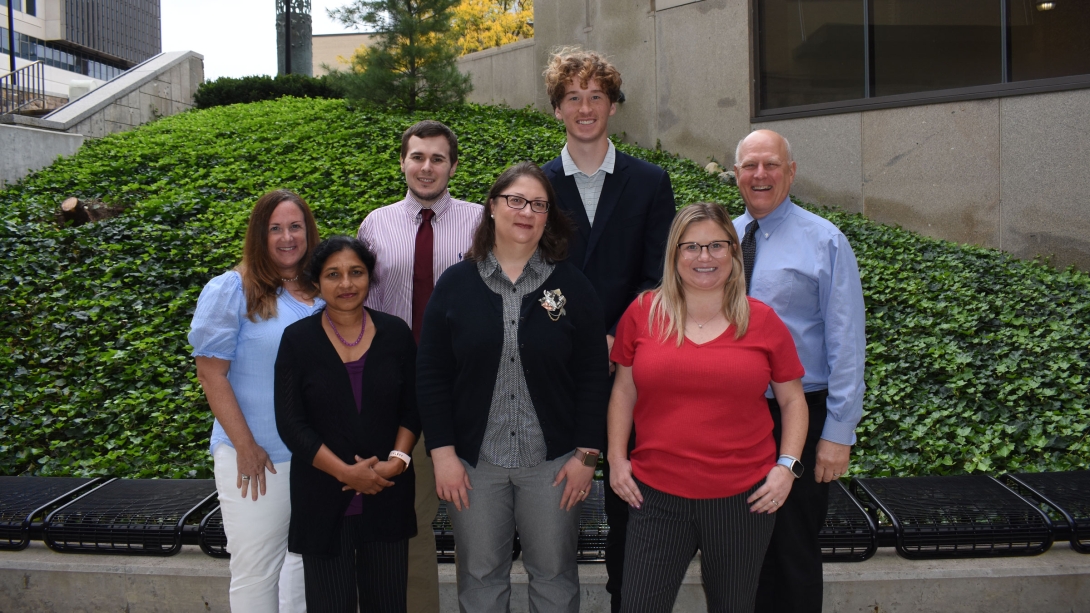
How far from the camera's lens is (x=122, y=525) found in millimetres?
3502

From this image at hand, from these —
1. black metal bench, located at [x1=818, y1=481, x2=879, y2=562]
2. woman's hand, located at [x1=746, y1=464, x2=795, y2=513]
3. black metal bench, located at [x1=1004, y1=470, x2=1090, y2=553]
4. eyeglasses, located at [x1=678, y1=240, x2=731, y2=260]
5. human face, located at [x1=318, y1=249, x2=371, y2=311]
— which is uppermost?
eyeglasses, located at [x1=678, y1=240, x2=731, y2=260]

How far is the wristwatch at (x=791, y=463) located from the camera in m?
2.52

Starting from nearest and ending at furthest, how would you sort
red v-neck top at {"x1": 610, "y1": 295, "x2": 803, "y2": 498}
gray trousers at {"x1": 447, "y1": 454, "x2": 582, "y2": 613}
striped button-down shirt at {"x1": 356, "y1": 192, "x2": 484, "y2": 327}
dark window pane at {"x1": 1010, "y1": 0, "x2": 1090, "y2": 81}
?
red v-neck top at {"x1": 610, "y1": 295, "x2": 803, "y2": 498} → gray trousers at {"x1": 447, "y1": 454, "x2": 582, "y2": 613} → striped button-down shirt at {"x1": 356, "y1": 192, "x2": 484, "y2": 327} → dark window pane at {"x1": 1010, "y1": 0, "x2": 1090, "y2": 81}

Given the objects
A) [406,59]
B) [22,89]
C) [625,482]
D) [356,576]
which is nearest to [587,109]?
[625,482]

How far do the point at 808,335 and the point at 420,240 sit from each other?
1644 mm

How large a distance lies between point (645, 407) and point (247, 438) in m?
1.47

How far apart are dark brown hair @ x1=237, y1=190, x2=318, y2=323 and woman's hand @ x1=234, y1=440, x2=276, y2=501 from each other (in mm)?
483

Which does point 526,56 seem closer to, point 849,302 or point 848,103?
point 848,103

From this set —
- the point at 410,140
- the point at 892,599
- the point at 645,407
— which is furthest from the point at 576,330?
the point at 892,599

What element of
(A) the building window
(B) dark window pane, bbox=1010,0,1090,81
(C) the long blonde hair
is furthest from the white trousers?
(B) dark window pane, bbox=1010,0,1090,81

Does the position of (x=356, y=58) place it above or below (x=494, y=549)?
above

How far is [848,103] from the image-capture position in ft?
30.3

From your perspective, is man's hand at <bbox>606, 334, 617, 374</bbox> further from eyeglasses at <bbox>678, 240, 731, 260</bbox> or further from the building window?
the building window

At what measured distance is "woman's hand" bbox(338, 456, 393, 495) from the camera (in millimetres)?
2697
